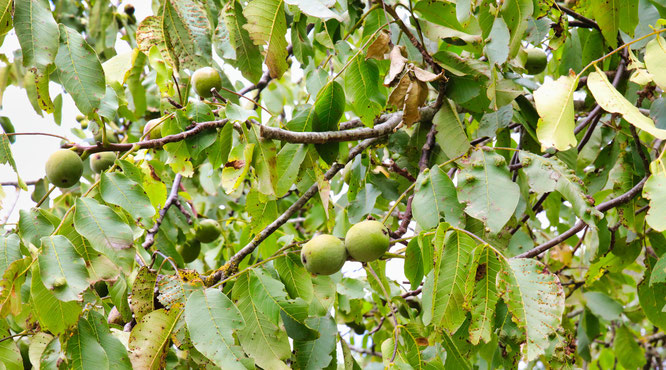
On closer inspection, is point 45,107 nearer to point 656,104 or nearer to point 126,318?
point 126,318

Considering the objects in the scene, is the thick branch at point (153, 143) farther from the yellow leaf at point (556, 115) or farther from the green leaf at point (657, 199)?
the green leaf at point (657, 199)

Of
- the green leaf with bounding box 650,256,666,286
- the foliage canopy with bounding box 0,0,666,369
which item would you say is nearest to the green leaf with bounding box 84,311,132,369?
the foliage canopy with bounding box 0,0,666,369

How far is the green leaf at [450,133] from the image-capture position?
1838mm

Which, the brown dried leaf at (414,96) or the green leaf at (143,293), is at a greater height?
the brown dried leaf at (414,96)

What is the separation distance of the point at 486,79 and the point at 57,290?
1357mm

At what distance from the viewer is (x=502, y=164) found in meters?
1.58

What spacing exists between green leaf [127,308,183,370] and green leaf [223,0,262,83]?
0.85 m

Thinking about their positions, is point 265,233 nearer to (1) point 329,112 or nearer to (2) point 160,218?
(1) point 329,112

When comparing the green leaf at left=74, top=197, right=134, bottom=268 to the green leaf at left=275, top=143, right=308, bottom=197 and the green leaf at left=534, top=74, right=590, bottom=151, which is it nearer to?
the green leaf at left=275, top=143, right=308, bottom=197

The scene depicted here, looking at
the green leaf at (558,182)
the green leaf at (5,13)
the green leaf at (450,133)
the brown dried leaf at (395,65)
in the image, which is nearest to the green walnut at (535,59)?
the green leaf at (450,133)

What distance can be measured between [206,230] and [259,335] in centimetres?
166

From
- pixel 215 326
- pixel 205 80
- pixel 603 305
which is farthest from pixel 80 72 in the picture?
pixel 603 305

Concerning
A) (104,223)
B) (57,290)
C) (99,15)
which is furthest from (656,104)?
(99,15)

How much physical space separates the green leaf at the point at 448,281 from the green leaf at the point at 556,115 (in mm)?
301
